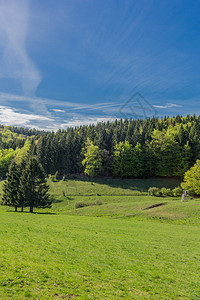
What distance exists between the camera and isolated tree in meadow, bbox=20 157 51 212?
140 feet

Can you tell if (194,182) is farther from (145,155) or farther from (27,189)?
(27,189)

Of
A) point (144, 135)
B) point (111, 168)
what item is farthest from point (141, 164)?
point (144, 135)

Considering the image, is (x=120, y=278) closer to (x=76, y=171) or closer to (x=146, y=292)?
(x=146, y=292)

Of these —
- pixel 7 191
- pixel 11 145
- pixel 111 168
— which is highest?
pixel 11 145

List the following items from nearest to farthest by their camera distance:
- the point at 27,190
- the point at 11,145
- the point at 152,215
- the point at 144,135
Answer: the point at 152,215
the point at 27,190
the point at 144,135
the point at 11,145

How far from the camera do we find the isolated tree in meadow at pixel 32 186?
42.6 metres

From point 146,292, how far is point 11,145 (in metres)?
213

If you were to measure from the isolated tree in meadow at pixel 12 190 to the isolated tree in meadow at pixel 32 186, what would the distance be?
7.11 feet

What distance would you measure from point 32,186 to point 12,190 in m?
5.34

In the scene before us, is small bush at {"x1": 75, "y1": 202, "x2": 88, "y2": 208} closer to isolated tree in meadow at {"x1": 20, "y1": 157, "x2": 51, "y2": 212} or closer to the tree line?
isolated tree in meadow at {"x1": 20, "y1": 157, "x2": 51, "y2": 212}

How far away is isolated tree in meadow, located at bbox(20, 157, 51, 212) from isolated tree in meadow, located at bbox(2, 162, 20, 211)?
217 centimetres

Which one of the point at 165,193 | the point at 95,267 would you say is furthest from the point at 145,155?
the point at 95,267

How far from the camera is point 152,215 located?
36.1 m

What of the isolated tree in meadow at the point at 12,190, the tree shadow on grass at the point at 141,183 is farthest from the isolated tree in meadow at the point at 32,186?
the tree shadow on grass at the point at 141,183
